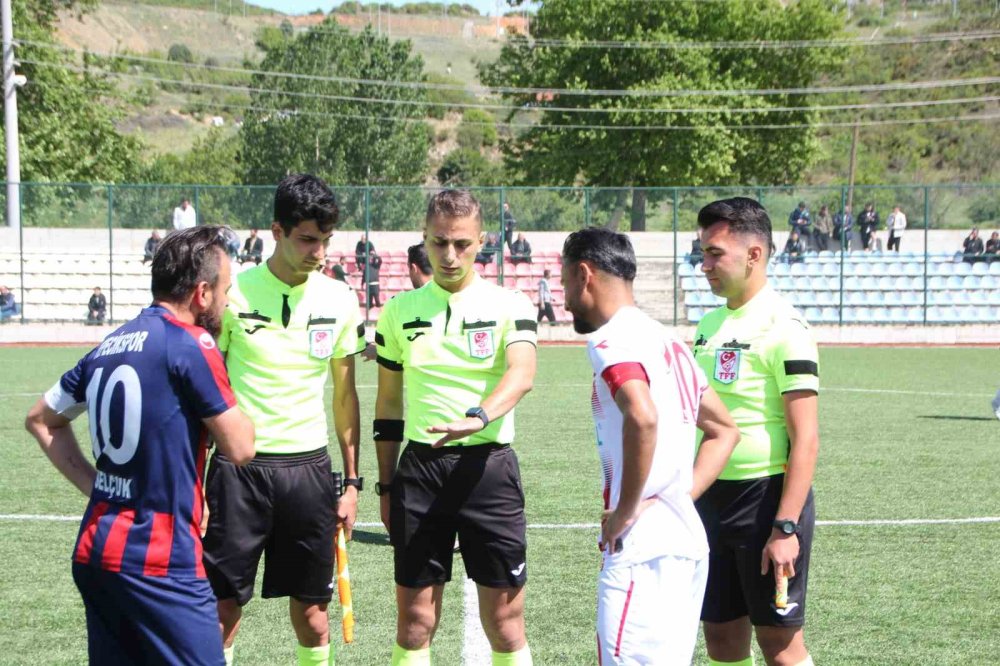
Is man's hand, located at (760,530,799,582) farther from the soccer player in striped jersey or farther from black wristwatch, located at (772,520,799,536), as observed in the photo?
the soccer player in striped jersey

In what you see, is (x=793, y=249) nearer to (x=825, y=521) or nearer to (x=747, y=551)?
(x=825, y=521)

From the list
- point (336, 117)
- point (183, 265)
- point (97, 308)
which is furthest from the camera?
point (336, 117)

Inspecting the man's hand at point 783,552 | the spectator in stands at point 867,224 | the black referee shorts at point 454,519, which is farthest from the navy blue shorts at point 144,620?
the spectator in stands at point 867,224

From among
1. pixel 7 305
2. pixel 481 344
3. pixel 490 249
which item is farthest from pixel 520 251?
pixel 481 344

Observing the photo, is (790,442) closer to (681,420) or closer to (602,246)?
(681,420)

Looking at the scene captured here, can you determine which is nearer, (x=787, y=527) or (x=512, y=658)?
(x=787, y=527)

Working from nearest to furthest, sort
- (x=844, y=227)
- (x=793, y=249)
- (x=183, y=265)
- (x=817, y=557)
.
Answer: (x=183, y=265), (x=817, y=557), (x=844, y=227), (x=793, y=249)

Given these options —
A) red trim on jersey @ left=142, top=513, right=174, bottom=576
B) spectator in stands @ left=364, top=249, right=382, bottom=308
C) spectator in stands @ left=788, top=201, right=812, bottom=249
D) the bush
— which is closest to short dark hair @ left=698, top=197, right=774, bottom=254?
red trim on jersey @ left=142, top=513, right=174, bottom=576

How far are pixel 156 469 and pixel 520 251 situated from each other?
85.2 feet

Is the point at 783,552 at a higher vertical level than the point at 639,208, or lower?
lower

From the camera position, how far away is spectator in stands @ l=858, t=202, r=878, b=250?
3042cm

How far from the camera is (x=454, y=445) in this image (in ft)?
15.8

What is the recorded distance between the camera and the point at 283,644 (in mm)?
6039

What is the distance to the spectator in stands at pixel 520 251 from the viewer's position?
2938 cm
